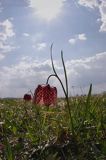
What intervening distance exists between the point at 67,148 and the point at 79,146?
0.39 feet

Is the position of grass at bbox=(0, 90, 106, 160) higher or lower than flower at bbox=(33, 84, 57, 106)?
lower

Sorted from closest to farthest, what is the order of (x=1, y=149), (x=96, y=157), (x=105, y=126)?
→ (x=96, y=157)
(x=1, y=149)
(x=105, y=126)

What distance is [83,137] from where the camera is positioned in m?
4.68

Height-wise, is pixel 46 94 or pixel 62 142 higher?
pixel 46 94

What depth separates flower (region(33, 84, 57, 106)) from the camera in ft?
15.5

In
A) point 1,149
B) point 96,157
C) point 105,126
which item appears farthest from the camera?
point 105,126

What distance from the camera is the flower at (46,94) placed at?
15.5 feet

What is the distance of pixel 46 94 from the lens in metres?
4.73

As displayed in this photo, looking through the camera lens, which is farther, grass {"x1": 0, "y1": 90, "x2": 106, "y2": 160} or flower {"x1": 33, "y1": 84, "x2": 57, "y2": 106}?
flower {"x1": 33, "y1": 84, "x2": 57, "y2": 106}

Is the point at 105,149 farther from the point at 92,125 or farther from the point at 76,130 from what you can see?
the point at 92,125

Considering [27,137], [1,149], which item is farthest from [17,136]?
[1,149]

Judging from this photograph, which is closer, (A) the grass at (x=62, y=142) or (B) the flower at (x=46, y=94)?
(A) the grass at (x=62, y=142)

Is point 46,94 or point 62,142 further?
point 46,94

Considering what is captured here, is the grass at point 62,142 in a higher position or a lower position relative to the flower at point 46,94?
lower
